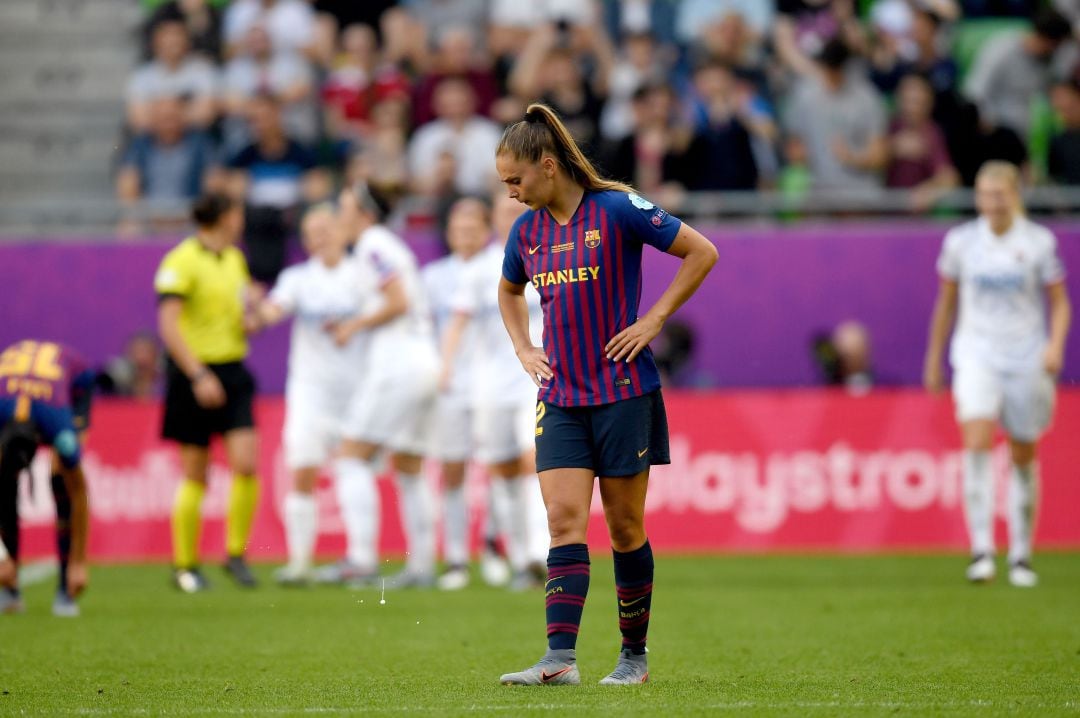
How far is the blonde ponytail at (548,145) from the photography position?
6.82m

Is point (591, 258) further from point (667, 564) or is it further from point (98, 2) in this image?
point (98, 2)

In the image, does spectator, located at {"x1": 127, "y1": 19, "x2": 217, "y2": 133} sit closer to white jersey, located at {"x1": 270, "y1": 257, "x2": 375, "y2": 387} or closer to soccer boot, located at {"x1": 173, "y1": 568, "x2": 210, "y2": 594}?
white jersey, located at {"x1": 270, "y1": 257, "x2": 375, "y2": 387}

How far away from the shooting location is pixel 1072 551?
14.9 m

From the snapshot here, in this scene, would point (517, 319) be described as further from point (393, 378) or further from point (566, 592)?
point (393, 378)

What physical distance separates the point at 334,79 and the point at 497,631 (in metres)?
10.6

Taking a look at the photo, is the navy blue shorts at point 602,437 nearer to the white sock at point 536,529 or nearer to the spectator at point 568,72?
the white sock at point 536,529

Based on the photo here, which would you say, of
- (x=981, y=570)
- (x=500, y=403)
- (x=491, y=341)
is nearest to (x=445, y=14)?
(x=491, y=341)

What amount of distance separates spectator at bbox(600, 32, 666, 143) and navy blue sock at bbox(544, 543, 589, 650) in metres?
10.9

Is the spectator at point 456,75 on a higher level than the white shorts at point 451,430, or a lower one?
higher

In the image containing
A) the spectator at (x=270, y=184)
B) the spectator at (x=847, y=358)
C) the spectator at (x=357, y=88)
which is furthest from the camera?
the spectator at (x=357, y=88)

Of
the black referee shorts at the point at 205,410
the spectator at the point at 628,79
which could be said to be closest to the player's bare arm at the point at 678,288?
the black referee shorts at the point at 205,410

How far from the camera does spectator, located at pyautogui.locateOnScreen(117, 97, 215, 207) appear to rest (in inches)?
691

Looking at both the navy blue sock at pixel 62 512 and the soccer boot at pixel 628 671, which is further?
the navy blue sock at pixel 62 512

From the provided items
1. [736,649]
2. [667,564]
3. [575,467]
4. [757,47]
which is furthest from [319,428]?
[757,47]
